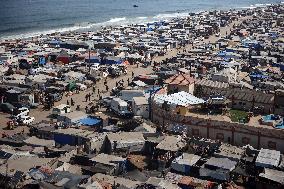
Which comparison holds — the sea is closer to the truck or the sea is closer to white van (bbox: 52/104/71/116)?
white van (bbox: 52/104/71/116)

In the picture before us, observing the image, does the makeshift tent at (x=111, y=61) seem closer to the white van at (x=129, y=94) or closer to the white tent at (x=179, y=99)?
the white van at (x=129, y=94)

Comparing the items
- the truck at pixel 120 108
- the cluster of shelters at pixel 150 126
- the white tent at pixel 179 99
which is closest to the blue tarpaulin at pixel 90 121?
the cluster of shelters at pixel 150 126

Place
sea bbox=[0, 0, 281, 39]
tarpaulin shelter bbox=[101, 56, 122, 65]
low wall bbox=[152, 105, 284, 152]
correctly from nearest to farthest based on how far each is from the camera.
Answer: low wall bbox=[152, 105, 284, 152] < tarpaulin shelter bbox=[101, 56, 122, 65] < sea bbox=[0, 0, 281, 39]

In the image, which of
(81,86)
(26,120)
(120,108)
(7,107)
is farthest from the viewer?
(81,86)

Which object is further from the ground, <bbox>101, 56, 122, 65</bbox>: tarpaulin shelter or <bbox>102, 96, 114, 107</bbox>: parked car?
<bbox>101, 56, 122, 65</bbox>: tarpaulin shelter

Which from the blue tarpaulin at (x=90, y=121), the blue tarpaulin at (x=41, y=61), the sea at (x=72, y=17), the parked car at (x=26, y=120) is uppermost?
the sea at (x=72, y=17)

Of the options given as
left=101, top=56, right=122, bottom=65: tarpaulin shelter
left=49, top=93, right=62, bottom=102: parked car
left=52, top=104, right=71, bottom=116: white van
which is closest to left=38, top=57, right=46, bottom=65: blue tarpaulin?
left=101, top=56, right=122, bottom=65: tarpaulin shelter

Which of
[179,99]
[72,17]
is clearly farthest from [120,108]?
[72,17]

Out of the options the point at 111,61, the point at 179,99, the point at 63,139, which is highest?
the point at 179,99

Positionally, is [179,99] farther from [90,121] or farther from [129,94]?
[90,121]
